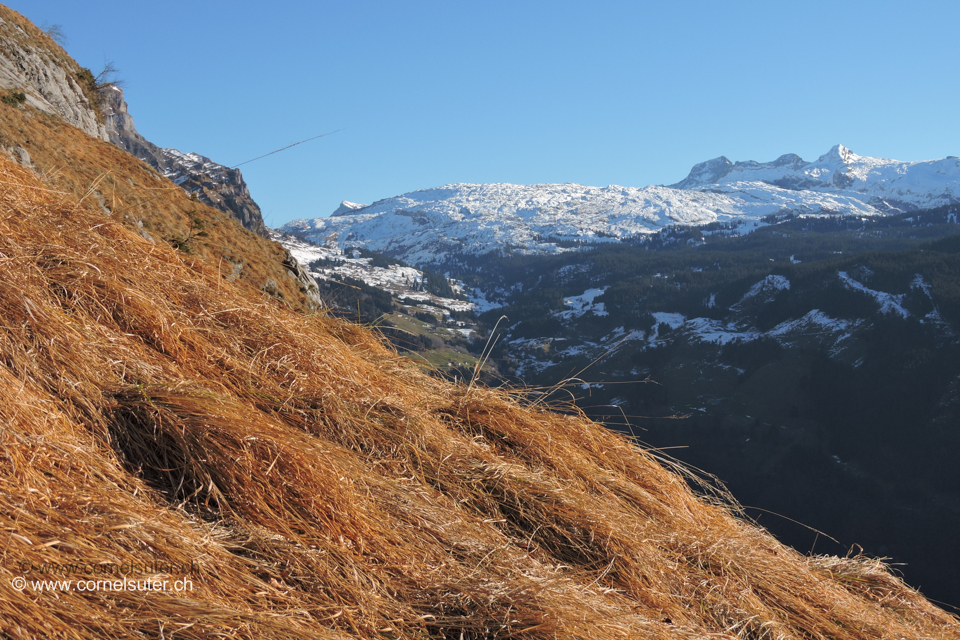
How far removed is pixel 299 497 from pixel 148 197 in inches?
326

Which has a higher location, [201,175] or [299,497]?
[201,175]

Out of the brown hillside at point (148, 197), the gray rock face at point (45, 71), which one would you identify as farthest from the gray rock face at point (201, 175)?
the gray rock face at point (45, 71)

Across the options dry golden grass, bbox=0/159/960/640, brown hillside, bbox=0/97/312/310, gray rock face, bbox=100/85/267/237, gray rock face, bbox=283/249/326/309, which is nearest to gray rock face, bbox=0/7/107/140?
gray rock face, bbox=100/85/267/237

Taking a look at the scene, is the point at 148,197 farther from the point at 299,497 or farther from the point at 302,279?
the point at 299,497

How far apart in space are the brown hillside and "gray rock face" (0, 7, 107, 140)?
3.28 metres

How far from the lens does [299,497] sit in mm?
2943

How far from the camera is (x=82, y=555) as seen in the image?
2256 mm

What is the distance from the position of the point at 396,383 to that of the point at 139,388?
1.96m

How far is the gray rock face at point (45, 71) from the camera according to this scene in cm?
1553

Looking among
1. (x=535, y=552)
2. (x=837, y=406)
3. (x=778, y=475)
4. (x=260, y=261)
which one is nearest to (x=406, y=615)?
(x=535, y=552)

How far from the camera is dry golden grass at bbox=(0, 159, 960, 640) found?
2420mm

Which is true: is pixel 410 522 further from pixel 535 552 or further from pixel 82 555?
pixel 82 555

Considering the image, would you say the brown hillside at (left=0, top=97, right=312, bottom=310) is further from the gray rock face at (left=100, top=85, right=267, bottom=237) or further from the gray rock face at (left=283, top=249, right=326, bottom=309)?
the gray rock face at (left=100, top=85, right=267, bottom=237)

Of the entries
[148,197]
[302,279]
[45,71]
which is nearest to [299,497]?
[148,197]
